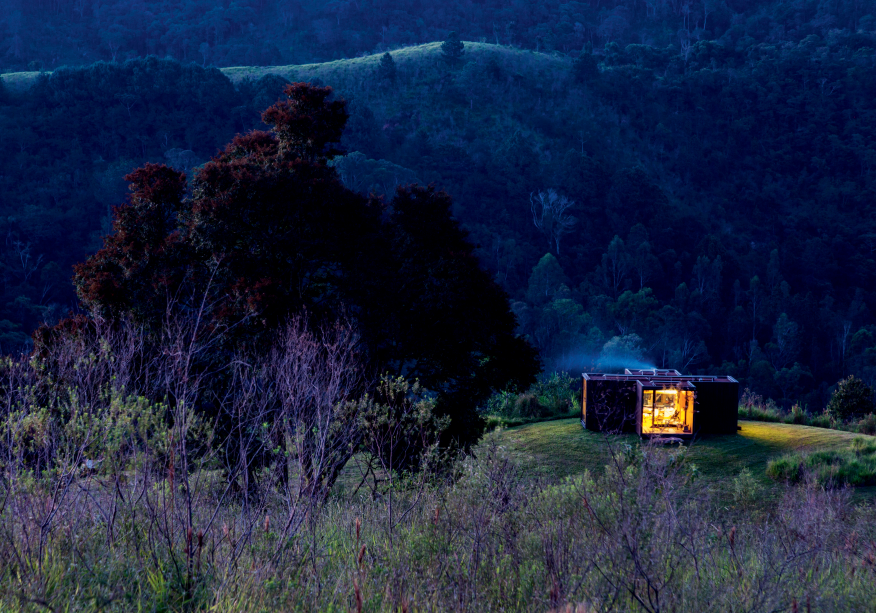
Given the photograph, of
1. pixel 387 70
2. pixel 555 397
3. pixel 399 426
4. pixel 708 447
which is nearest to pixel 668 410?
pixel 708 447

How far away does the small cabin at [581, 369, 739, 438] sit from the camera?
1514 cm

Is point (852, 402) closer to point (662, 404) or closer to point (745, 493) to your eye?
point (662, 404)

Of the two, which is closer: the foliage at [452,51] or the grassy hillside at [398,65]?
the grassy hillside at [398,65]

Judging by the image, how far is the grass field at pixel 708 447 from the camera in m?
12.7

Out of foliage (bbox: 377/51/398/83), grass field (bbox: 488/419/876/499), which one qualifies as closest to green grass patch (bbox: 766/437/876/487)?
grass field (bbox: 488/419/876/499)

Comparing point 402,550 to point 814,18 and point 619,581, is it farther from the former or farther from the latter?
point 814,18

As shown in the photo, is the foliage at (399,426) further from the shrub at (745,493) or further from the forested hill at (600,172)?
the forested hill at (600,172)

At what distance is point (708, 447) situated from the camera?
14.3 meters

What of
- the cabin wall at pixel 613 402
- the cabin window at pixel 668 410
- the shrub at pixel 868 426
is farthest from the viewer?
the cabin wall at pixel 613 402

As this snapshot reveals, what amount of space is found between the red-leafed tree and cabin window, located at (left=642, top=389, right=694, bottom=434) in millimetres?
5799

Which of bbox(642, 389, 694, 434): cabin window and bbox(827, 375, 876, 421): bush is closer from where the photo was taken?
bbox(642, 389, 694, 434): cabin window

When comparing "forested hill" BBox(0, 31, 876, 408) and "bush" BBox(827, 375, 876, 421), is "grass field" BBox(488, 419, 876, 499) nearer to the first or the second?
"bush" BBox(827, 375, 876, 421)

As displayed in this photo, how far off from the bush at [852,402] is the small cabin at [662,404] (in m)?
3.12

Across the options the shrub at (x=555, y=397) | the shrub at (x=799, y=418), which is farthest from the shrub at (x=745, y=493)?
the shrub at (x=555, y=397)
